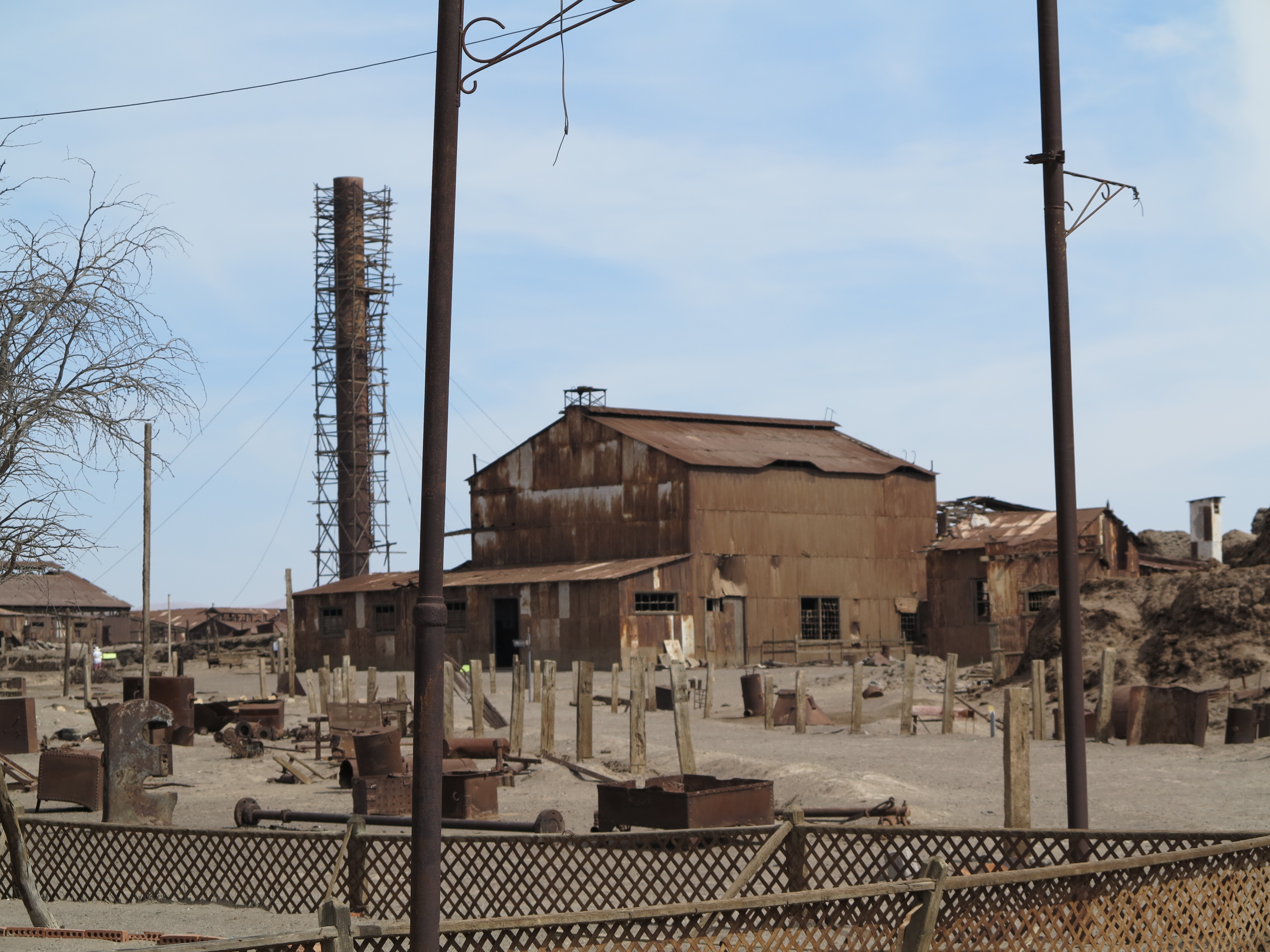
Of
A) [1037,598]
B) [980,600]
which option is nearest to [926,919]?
[1037,598]

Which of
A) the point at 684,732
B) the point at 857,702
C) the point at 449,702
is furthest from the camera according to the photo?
the point at 857,702

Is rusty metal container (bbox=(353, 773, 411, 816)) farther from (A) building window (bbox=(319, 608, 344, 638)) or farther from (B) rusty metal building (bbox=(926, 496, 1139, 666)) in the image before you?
(A) building window (bbox=(319, 608, 344, 638))

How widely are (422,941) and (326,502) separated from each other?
6054 centimetres

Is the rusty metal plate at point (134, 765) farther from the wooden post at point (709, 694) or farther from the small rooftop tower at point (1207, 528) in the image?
the small rooftop tower at point (1207, 528)

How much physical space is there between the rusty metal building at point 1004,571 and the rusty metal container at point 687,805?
1051 inches

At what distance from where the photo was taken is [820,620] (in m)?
48.2

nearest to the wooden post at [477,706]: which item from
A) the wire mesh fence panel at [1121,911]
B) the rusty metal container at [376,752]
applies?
the rusty metal container at [376,752]

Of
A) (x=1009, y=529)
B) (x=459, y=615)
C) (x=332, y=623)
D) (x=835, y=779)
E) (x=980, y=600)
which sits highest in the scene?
Answer: (x=1009, y=529)

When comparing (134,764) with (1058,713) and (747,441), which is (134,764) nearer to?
(1058,713)

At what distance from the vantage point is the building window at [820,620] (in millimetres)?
47875

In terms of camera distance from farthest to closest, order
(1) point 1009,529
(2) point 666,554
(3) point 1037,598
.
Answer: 1. (2) point 666,554
2. (1) point 1009,529
3. (3) point 1037,598

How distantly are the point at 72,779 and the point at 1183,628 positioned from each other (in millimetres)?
22051

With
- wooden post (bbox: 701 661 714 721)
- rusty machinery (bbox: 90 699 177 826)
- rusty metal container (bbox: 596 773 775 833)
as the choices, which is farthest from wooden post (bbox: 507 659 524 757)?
rusty metal container (bbox: 596 773 775 833)

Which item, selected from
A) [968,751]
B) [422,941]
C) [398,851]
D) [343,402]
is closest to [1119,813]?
[968,751]
